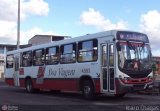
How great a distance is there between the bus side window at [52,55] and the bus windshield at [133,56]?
559 centimetres

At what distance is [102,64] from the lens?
62.5 ft

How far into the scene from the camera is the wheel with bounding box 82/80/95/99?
1964 cm

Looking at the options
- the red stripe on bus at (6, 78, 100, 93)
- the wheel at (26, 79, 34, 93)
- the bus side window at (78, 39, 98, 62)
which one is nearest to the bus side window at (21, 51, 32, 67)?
the wheel at (26, 79, 34, 93)

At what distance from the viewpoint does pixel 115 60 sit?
18.3 meters

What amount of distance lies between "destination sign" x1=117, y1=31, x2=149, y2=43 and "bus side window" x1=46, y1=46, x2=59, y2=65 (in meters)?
5.42

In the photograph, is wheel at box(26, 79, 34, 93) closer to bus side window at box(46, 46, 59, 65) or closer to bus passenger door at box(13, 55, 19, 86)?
bus passenger door at box(13, 55, 19, 86)

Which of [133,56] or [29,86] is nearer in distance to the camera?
[133,56]

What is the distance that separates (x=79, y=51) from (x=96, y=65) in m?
1.78

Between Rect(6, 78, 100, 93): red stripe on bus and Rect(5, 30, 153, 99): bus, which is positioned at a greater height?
Rect(5, 30, 153, 99): bus

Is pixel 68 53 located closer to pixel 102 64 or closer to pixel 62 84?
pixel 62 84

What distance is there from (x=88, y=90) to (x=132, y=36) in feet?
10.9

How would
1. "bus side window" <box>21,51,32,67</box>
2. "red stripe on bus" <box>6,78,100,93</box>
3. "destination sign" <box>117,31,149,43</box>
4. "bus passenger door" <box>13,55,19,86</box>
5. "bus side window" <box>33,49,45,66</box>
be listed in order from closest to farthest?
1. "destination sign" <box>117,31,149,43</box>
2. "red stripe on bus" <box>6,78,100,93</box>
3. "bus side window" <box>33,49,45,66</box>
4. "bus side window" <box>21,51,32,67</box>
5. "bus passenger door" <box>13,55,19,86</box>

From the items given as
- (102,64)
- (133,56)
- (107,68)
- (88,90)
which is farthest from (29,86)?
(133,56)

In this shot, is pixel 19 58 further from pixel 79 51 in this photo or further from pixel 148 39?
pixel 148 39
